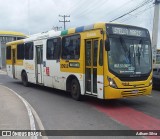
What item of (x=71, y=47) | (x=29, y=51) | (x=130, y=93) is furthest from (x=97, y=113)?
(x=29, y=51)

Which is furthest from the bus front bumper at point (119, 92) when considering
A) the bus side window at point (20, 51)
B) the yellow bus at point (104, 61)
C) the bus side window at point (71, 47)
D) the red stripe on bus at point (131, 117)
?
the bus side window at point (20, 51)

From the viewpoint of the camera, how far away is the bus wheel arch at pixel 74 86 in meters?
13.6

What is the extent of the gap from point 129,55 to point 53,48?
5.01 metres

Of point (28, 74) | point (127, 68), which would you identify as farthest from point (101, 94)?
point (28, 74)

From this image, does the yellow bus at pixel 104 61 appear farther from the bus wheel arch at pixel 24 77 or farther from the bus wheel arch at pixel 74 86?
the bus wheel arch at pixel 24 77

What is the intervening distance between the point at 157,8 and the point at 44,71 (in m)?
13.6

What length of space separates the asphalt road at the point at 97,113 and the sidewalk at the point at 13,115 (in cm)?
49

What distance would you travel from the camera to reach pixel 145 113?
10805mm

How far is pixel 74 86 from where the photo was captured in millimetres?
13859

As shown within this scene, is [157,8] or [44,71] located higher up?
[157,8]

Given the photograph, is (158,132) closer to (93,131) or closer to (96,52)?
(93,131)

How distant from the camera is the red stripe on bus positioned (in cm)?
883

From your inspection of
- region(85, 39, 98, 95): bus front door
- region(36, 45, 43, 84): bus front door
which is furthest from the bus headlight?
region(36, 45, 43, 84): bus front door

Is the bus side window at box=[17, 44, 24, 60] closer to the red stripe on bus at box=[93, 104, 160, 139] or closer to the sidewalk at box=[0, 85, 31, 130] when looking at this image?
the sidewalk at box=[0, 85, 31, 130]
